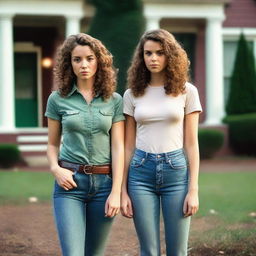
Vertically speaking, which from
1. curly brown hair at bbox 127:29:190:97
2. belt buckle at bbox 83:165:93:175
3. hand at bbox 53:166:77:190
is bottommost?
hand at bbox 53:166:77:190

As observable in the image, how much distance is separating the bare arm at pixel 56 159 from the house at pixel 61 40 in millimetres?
11062

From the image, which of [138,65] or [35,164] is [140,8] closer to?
[35,164]

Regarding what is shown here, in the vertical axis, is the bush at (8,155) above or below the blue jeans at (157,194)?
below

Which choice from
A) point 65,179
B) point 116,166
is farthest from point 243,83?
point 65,179

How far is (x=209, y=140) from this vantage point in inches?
590

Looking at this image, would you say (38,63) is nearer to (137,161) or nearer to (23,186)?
(23,186)

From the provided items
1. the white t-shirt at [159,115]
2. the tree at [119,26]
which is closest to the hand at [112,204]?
the white t-shirt at [159,115]

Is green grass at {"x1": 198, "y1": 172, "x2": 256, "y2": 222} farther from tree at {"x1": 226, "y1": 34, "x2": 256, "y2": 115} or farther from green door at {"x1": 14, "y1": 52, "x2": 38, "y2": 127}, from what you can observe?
green door at {"x1": 14, "y1": 52, "x2": 38, "y2": 127}

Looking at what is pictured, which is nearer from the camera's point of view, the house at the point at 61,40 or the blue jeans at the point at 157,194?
the blue jeans at the point at 157,194

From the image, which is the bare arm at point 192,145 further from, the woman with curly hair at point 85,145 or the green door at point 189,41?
the green door at point 189,41

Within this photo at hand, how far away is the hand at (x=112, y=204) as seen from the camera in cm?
354

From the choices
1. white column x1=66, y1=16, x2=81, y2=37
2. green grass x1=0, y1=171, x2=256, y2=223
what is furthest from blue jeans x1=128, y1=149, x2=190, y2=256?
white column x1=66, y1=16, x2=81, y2=37

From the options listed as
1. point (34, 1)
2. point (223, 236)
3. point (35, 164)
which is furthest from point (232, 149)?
point (223, 236)

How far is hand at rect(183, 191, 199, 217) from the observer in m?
3.59
